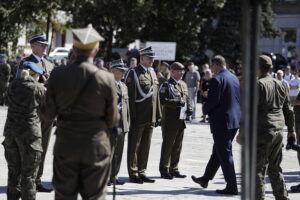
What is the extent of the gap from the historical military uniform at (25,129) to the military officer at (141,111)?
119 inches

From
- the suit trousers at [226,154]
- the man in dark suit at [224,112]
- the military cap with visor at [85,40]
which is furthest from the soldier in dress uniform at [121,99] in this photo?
the military cap with visor at [85,40]

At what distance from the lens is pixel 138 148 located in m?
12.3

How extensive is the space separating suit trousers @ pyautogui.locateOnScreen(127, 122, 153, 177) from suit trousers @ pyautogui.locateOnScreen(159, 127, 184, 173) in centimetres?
39

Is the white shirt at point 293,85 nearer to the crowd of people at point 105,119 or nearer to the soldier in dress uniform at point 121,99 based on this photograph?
the crowd of people at point 105,119

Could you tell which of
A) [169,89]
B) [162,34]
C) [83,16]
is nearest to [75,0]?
[83,16]

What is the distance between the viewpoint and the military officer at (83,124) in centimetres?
700

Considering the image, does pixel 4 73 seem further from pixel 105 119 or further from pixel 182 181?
pixel 105 119

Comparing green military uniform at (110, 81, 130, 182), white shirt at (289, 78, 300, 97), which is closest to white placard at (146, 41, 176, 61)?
white shirt at (289, 78, 300, 97)

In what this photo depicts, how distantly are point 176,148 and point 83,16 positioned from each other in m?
29.7

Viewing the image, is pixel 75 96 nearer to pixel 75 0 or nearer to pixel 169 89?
pixel 169 89

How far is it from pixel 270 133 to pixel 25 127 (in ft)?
10.2

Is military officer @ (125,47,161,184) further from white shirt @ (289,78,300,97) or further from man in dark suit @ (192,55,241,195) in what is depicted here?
white shirt @ (289,78,300,97)

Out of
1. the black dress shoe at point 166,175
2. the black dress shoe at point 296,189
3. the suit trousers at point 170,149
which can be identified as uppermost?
the suit trousers at point 170,149

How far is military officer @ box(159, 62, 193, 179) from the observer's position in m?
12.4
